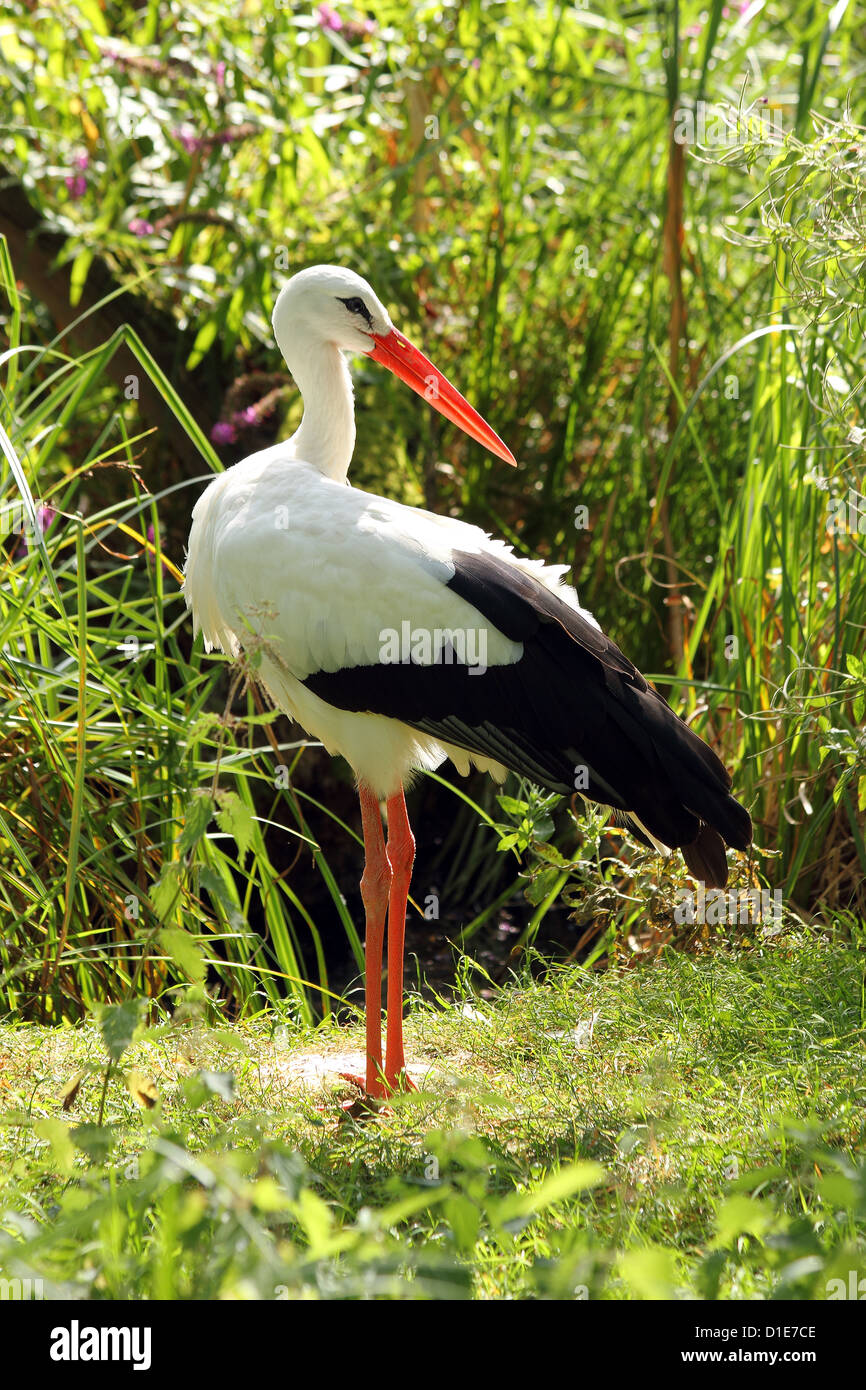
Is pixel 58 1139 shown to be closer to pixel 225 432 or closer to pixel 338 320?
pixel 338 320

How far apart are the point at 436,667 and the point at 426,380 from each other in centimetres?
102

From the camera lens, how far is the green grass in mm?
1942

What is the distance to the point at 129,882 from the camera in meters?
3.81

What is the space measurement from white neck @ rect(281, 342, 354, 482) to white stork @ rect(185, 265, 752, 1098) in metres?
0.32

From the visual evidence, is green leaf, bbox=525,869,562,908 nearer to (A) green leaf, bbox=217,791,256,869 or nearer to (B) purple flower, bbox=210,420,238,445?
(A) green leaf, bbox=217,791,256,869

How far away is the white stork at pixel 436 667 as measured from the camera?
3.14 metres

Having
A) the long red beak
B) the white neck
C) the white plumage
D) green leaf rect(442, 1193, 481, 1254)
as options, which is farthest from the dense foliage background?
the long red beak

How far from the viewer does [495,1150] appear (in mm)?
2691

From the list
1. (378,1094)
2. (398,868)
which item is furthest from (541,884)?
(378,1094)

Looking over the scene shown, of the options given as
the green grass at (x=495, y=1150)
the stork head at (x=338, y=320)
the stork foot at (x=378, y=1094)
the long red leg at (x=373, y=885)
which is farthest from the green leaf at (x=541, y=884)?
the stork head at (x=338, y=320)

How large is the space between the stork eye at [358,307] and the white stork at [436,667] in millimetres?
544

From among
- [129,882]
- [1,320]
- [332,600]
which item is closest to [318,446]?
[332,600]
